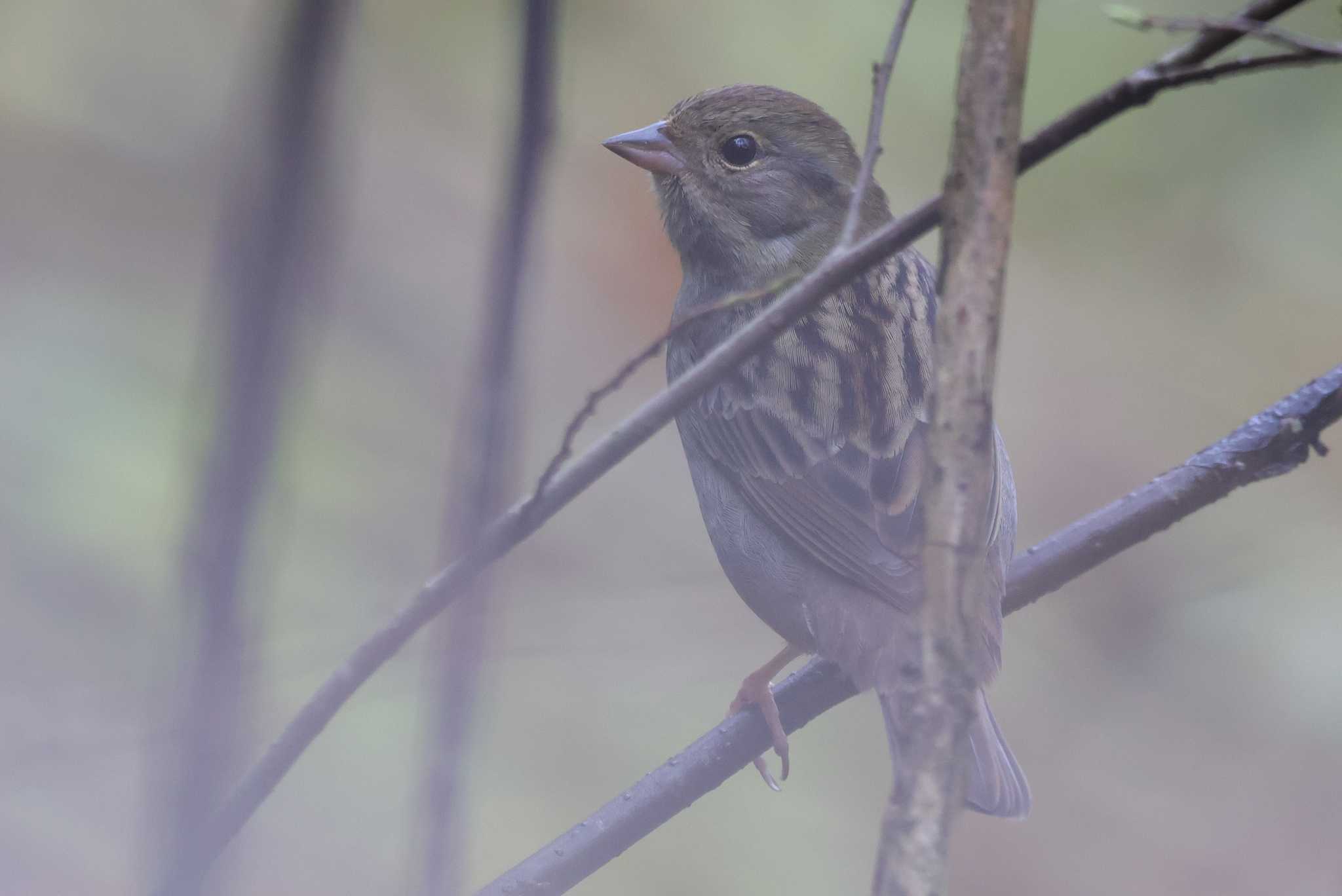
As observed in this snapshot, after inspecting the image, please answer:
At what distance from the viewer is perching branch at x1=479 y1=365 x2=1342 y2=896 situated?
2877 millimetres

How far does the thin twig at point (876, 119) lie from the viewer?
2.00 meters

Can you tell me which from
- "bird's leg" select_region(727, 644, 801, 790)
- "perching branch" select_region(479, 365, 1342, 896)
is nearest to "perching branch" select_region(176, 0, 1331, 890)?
"perching branch" select_region(479, 365, 1342, 896)

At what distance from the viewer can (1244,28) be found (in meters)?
1.62

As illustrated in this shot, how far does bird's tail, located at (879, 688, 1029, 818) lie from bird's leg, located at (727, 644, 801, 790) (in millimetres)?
301

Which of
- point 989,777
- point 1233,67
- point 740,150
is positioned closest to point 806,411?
point 740,150

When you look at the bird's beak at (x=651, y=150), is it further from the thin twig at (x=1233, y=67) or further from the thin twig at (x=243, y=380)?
the thin twig at (x=1233, y=67)

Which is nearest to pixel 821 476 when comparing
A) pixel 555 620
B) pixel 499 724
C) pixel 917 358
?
pixel 917 358

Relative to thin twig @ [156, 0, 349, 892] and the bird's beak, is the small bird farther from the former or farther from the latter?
thin twig @ [156, 0, 349, 892]

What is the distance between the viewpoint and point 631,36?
5.29 meters

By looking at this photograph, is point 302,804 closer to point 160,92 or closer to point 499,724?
point 499,724

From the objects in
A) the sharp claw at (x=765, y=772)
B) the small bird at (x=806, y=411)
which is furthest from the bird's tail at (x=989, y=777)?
the sharp claw at (x=765, y=772)

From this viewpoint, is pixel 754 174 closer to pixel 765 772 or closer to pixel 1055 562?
pixel 1055 562

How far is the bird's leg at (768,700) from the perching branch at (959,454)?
203 cm

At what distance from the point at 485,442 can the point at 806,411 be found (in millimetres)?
2065
